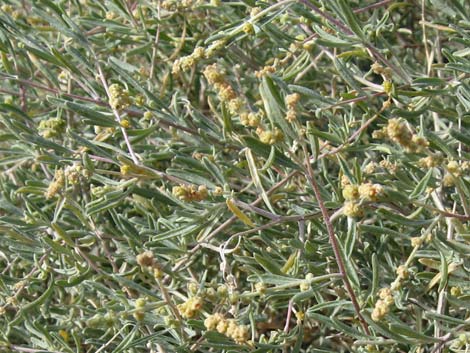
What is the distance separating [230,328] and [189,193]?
0.27 metres

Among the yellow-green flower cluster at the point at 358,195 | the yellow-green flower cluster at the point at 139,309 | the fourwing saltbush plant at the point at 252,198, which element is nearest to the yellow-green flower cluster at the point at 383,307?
the fourwing saltbush plant at the point at 252,198

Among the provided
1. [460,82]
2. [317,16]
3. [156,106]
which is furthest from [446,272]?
[156,106]

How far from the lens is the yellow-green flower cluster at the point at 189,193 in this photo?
1175 mm

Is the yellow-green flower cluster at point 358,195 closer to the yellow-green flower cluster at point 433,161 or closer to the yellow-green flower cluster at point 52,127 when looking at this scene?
the yellow-green flower cluster at point 433,161

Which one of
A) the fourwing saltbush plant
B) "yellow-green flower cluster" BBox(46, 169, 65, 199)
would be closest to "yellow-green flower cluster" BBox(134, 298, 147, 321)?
the fourwing saltbush plant

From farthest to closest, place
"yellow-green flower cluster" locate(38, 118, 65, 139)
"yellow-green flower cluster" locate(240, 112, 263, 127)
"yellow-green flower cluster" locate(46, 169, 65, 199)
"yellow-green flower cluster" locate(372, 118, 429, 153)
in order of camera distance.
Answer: "yellow-green flower cluster" locate(38, 118, 65, 139) < "yellow-green flower cluster" locate(46, 169, 65, 199) < "yellow-green flower cluster" locate(240, 112, 263, 127) < "yellow-green flower cluster" locate(372, 118, 429, 153)

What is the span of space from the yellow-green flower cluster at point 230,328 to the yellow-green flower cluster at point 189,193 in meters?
0.23

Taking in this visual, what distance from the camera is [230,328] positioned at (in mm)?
1009

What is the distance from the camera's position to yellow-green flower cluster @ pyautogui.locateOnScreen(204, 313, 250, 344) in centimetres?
99

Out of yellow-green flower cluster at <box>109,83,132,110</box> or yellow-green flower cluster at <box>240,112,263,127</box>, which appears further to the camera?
yellow-green flower cluster at <box>109,83,132,110</box>

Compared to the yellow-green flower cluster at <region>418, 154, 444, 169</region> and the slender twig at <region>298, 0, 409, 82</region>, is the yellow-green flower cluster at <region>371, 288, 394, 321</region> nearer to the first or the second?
the yellow-green flower cluster at <region>418, 154, 444, 169</region>

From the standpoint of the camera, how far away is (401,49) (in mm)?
1857

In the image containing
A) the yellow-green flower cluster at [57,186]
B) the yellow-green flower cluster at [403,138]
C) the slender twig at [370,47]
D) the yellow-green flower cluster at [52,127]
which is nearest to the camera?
the yellow-green flower cluster at [403,138]

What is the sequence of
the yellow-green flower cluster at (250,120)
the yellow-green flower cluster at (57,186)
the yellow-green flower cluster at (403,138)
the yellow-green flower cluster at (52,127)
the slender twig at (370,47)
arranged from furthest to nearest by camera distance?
the yellow-green flower cluster at (52,127) → the yellow-green flower cluster at (57,186) → the slender twig at (370,47) → the yellow-green flower cluster at (250,120) → the yellow-green flower cluster at (403,138)
